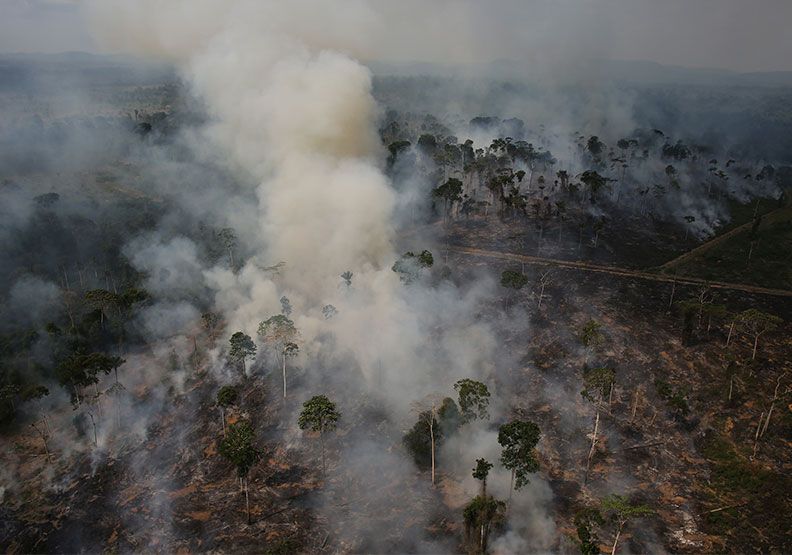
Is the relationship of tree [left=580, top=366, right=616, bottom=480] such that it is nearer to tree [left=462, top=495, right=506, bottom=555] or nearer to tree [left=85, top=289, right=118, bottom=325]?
tree [left=462, top=495, right=506, bottom=555]

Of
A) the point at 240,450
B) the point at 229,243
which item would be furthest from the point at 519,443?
the point at 229,243

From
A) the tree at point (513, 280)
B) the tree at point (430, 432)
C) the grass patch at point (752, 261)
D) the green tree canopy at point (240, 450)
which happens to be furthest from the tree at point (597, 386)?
the grass patch at point (752, 261)

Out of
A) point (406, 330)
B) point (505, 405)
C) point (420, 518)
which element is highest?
point (406, 330)

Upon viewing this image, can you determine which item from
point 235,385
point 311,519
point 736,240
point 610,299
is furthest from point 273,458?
point 736,240

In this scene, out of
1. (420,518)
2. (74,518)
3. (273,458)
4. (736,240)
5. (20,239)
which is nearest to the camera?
(420,518)

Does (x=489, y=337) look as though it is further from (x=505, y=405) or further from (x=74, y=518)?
(x=74, y=518)

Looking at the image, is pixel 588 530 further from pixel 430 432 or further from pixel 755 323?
pixel 755 323

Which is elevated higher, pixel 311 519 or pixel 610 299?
pixel 610 299
